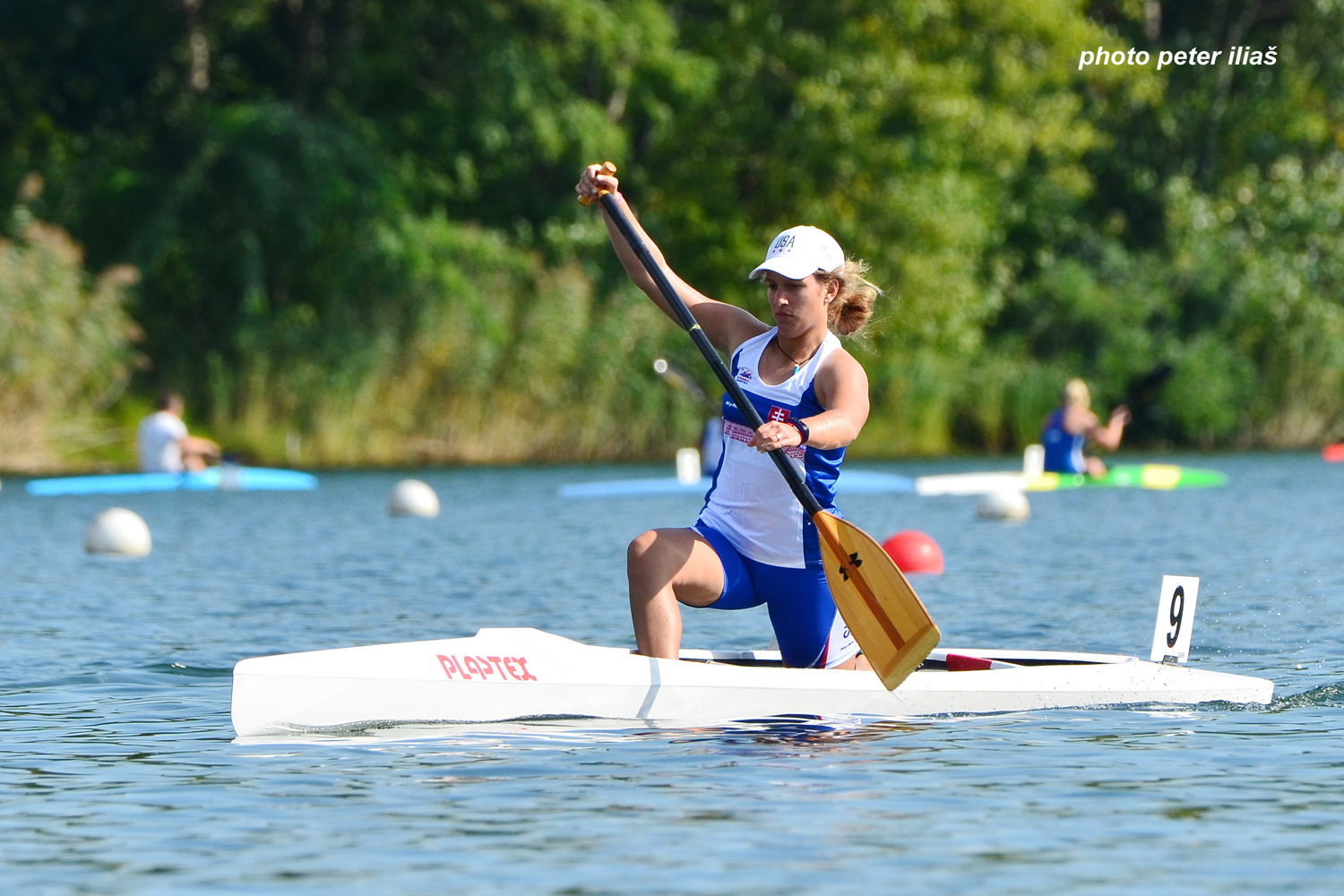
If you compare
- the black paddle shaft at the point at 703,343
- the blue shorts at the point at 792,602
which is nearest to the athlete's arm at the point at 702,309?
the black paddle shaft at the point at 703,343

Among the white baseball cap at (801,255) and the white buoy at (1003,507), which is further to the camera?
the white buoy at (1003,507)

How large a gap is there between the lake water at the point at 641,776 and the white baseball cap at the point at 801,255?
159 centimetres

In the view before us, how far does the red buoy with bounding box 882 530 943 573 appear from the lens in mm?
13594

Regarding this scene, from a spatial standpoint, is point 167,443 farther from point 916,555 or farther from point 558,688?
point 558,688

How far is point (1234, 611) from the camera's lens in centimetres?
1139

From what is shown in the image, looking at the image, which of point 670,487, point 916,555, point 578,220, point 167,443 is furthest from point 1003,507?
point 578,220

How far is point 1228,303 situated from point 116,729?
99.9 ft

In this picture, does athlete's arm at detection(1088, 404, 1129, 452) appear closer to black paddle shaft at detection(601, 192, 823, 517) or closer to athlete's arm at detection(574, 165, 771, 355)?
athlete's arm at detection(574, 165, 771, 355)

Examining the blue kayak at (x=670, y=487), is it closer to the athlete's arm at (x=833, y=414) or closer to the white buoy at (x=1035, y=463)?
the white buoy at (x=1035, y=463)

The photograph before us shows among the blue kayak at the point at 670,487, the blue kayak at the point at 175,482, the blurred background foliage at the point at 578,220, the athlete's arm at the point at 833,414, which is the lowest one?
the blue kayak at the point at 175,482

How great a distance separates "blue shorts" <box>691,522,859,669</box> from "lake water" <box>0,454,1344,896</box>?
0.34m

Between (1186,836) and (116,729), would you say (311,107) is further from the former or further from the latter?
(1186,836)

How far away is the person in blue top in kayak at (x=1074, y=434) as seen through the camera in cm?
2180

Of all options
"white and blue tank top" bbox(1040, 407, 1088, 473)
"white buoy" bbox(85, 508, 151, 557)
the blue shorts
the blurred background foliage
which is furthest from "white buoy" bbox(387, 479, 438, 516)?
the blue shorts
